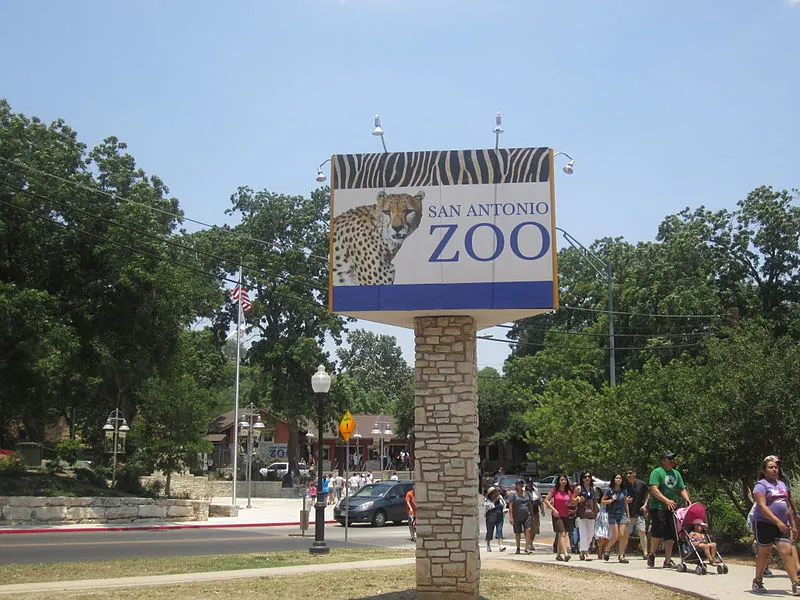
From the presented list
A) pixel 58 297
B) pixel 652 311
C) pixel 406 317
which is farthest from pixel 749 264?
pixel 406 317

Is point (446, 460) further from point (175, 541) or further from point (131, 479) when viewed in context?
point (131, 479)

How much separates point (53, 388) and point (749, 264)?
3489 centimetres

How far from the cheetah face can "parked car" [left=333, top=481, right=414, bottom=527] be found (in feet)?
54.9

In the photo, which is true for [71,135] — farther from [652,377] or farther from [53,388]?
[652,377]

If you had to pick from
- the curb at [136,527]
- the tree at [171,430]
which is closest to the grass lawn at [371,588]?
the curb at [136,527]

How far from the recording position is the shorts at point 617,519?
14582mm

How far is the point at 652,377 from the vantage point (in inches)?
735

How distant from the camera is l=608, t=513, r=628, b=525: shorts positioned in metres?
14.6

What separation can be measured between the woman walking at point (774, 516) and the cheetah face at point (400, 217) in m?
5.56

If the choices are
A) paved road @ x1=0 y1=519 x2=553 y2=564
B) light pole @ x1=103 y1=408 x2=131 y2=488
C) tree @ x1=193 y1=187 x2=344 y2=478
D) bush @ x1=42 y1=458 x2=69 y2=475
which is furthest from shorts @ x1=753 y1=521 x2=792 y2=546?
tree @ x1=193 y1=187 x2=344 y2=478

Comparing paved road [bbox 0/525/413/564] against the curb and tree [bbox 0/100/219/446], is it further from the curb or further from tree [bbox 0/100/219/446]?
tree [bbox 0/100/219/446]

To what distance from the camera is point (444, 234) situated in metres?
11.4

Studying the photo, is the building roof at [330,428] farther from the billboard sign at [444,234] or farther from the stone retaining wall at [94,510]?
the billboard sign at [444,234]

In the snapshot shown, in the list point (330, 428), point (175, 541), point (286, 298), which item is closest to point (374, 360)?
point (330, 428)
